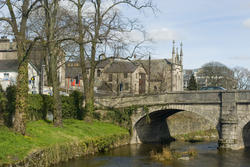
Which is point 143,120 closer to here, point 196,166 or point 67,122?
point 67,122

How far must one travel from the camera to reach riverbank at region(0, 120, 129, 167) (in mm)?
19672

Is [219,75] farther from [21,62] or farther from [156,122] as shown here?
[21,62]

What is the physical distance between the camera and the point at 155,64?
88.4m

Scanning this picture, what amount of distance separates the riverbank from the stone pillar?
939 cm

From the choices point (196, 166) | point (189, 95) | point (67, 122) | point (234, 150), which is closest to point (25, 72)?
point (67, 122)

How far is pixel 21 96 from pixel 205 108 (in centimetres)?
1717

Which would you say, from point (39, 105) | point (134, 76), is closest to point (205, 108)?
point (39, 105)

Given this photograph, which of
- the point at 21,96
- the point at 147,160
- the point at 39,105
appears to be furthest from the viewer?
the point at 39,105

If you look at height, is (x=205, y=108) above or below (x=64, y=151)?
above

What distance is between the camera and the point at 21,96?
23375mm

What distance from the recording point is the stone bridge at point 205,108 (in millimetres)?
31000

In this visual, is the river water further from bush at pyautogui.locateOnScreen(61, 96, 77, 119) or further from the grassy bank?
the grassy bank

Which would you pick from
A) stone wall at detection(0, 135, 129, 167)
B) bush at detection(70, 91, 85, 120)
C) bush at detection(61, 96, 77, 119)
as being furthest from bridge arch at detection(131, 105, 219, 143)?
bush at detection(61, 96, 77, 119)

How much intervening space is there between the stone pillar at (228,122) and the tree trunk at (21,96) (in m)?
17.4
